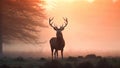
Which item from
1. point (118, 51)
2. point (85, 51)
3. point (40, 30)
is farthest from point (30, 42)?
point (118, 51)

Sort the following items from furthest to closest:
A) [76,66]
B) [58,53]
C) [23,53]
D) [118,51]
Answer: [23,53], [118,51], [58,53], [76,66]

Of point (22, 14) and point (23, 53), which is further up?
point (22, 14)

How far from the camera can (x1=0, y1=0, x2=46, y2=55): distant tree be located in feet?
115

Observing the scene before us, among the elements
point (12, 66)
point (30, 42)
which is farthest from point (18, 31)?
point (12, 66)

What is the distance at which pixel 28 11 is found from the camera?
115ft

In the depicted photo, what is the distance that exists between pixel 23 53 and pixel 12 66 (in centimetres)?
1027

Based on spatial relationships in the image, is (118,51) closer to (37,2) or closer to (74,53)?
(74,53)

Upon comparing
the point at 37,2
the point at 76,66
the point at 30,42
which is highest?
the point at 37,2

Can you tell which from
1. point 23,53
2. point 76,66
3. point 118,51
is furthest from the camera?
point 23,53

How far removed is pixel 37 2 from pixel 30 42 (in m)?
2.30

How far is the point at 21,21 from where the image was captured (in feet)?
116

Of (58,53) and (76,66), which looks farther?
(58,53)

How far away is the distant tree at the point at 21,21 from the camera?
3509cm

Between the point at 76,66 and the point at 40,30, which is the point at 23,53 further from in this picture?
the point at 76,66
